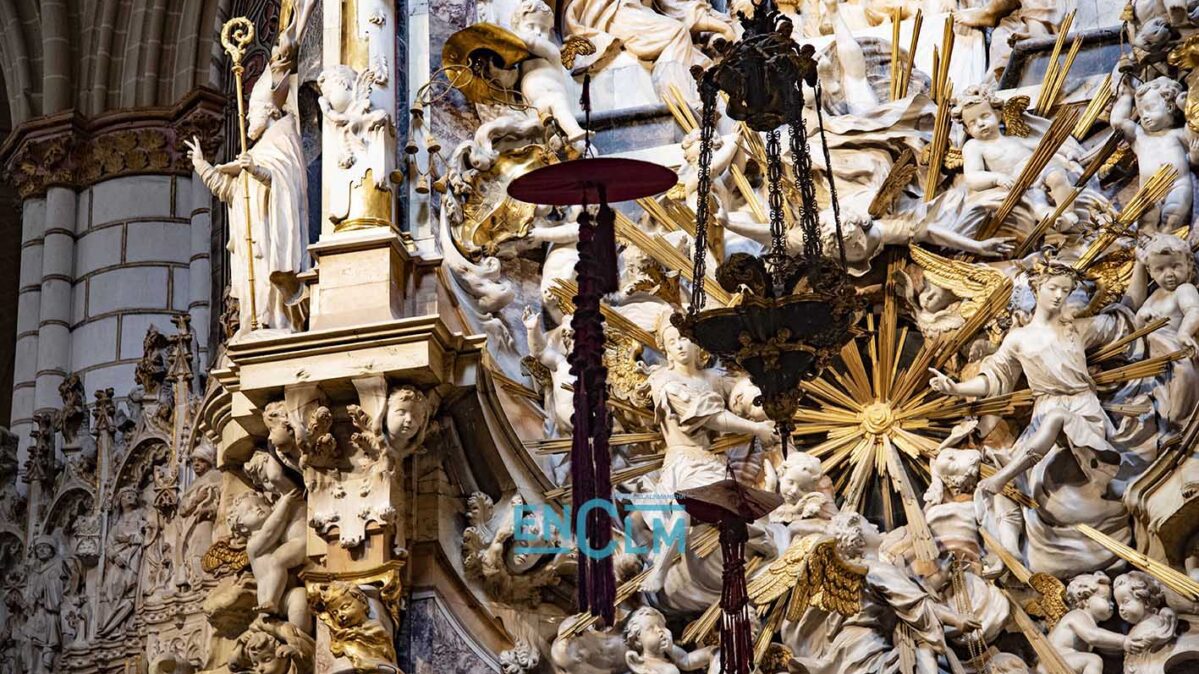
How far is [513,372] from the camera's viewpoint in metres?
12.1

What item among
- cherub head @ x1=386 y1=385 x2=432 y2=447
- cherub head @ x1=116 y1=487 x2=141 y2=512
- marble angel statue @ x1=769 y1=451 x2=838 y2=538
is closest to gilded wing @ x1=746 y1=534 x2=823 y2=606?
marble angel statue @ x1=769 y1=451 x2=838 y2=538

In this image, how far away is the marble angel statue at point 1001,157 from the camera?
11852mm

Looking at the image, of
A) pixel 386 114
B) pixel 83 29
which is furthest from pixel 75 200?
pixel 386 114

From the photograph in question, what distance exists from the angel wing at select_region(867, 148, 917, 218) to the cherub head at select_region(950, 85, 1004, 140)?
1.15 ft

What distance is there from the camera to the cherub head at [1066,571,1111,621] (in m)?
10.7

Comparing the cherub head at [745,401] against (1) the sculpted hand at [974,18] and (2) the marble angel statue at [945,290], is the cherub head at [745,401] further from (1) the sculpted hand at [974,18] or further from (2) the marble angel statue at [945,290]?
(1) the sculpted hand at [974,18]

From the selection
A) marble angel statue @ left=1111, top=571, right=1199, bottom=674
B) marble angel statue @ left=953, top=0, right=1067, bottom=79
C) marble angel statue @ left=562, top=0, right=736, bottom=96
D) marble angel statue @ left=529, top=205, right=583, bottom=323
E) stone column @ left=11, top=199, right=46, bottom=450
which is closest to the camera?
marble angel statue @ left=1111, top=571, right=1199, bottom=674

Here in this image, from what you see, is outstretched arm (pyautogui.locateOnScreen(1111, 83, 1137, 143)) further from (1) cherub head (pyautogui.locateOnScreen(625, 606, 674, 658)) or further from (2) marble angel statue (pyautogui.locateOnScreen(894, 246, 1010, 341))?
(1) cherub head (pyautogui.locateOnScreen(625, 606, 674, 658))

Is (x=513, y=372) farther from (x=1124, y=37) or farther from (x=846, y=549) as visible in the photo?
(x=1124, y=37)

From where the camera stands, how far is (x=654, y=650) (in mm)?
11039

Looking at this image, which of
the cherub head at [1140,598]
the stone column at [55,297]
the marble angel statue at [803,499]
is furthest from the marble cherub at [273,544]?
the stone column at [55,297]

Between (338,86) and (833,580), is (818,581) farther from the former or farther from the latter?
(338,86)

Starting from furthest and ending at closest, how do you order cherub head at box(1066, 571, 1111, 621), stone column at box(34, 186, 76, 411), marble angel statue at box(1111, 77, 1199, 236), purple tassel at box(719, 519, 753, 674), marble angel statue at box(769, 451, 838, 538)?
1. stone column at box(34, 186, 76, 411)
2. marble angel statue at box(1111, 77, 1199, 236)
3. marble angel statue at box(769, 451, 838, 538)
4. cherub head at box(1066, 571, 1111, 621)
5. purple tassel at box(719, 519, 753, 674)

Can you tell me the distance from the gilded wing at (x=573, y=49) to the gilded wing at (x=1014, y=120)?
240cm
